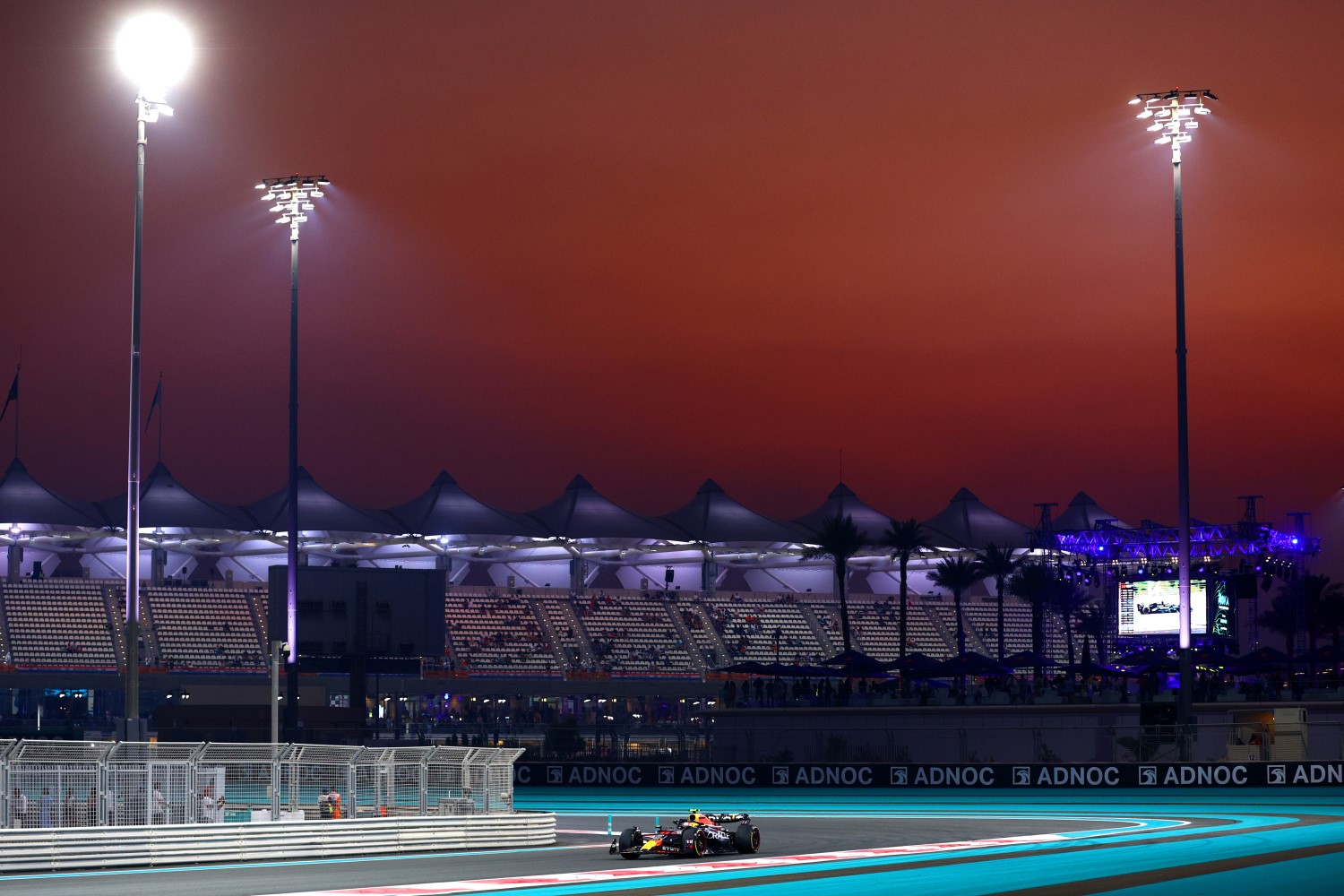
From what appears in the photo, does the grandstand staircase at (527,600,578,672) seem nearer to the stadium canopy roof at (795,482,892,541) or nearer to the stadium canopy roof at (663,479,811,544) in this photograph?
the stadium canopy roof at (663,479,811,544)

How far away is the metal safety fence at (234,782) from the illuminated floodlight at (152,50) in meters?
13.7

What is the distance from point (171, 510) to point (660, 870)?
92.9 m

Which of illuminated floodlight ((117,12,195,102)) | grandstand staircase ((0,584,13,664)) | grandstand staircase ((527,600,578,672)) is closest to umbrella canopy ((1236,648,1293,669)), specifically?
grandstand staircase ((527,600,578,672))

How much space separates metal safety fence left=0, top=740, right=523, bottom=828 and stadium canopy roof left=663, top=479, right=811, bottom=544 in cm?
9798

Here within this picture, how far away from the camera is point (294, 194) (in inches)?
1927

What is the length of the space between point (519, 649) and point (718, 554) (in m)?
24.2

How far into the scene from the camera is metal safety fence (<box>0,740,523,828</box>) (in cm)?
2361

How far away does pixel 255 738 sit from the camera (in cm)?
5666

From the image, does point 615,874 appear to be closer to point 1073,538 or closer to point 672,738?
point 672,738

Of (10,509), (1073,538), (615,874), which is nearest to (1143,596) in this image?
(1073,538)

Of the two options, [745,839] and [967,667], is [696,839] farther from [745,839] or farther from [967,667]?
[967,667]

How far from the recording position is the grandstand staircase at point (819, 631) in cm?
12169

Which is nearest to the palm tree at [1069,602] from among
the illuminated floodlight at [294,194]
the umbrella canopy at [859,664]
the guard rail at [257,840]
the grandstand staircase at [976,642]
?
the grandstand staircase at [976,642]

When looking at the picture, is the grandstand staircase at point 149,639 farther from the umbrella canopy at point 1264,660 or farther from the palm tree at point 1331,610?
the palm tree at point 1331,610
